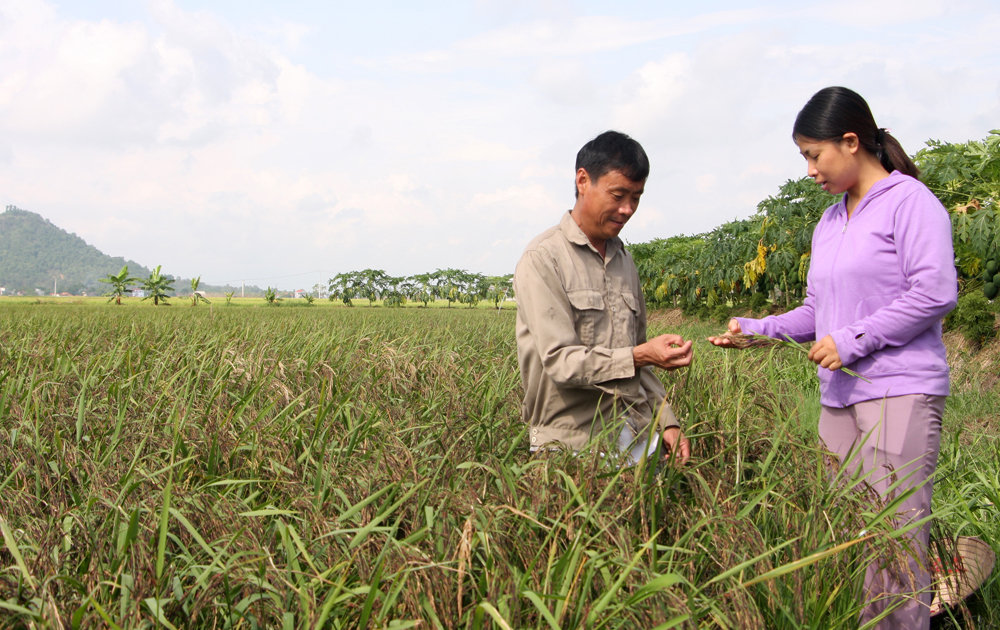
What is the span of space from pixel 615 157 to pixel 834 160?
1.98ft

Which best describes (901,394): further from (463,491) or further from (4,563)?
(4,563)

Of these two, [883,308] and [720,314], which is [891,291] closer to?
[883,308]

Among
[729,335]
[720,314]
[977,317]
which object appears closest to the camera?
[729,335]

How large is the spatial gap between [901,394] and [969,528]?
1.09 metres

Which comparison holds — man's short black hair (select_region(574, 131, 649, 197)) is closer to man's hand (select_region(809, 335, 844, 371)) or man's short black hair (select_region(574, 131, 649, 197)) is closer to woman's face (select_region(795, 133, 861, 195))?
woman's face (select_region(795, 133, 861, 195))

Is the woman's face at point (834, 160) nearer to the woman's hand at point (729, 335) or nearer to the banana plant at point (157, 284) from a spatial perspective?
the woman's hand at point (729, 335)

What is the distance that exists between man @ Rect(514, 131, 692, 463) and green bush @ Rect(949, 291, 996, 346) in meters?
5.14

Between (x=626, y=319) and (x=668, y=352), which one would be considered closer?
(x=668, y=352)

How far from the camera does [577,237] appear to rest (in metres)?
1.74

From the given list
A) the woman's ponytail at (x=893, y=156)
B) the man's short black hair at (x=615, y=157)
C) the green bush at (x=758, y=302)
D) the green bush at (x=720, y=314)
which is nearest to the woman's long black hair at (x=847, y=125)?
the woman's ponytail at (x=893, y=156)

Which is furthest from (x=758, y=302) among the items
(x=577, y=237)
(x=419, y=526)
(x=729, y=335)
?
(x=419, y=526)

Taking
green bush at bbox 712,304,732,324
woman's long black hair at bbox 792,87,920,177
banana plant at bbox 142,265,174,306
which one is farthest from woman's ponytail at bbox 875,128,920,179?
banana plant at bbox 142,265,174,306

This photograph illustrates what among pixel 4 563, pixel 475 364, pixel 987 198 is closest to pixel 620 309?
pixel 4 563

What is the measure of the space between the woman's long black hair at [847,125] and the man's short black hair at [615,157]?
A: 48 cm
